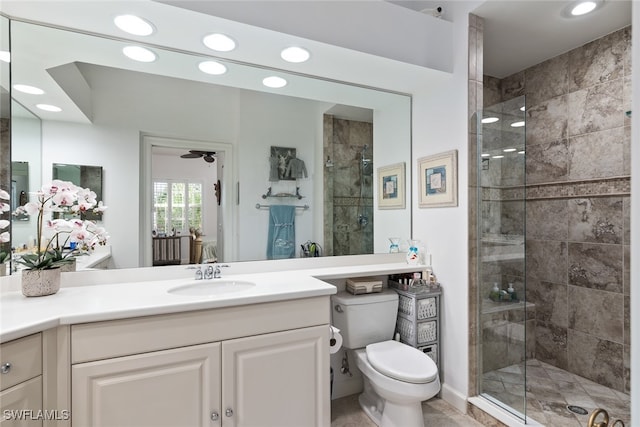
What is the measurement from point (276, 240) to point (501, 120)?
1.64 meters

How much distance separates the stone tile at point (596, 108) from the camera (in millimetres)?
2234

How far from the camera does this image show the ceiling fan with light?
1.98m

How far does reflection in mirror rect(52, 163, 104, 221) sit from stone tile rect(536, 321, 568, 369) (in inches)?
131

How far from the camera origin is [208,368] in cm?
138

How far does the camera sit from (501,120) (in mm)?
2033

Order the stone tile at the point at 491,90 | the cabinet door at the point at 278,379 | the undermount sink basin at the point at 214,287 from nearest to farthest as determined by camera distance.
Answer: the cabinet door at the point at 278,379 < the undermount sink basin at the point at 214,287 < the stone tile at the point at 491,90

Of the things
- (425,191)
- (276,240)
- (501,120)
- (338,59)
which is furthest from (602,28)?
(276,240)

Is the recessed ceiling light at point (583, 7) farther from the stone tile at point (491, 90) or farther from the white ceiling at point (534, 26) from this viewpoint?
the stone tile at point (491, 90)

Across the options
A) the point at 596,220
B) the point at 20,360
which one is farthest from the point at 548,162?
the point at 20,360

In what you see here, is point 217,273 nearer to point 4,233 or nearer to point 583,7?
point 4,233

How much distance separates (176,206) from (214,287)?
545mm

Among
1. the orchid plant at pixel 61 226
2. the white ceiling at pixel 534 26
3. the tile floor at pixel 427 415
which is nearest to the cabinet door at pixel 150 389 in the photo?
the orchid plant at pixel 61 226

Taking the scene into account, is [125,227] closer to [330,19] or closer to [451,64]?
[330,19]

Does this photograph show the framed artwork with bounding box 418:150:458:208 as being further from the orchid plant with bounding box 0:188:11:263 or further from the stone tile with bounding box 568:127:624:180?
the orchid plant with bounding box 0:188:11:263
